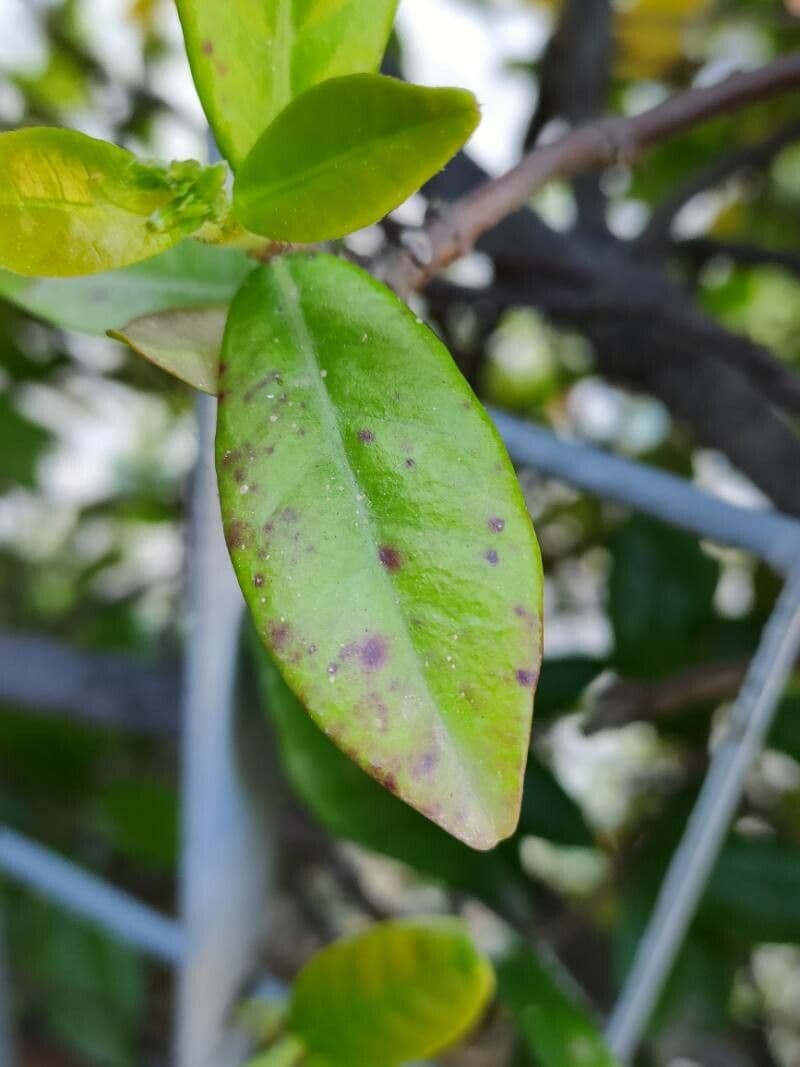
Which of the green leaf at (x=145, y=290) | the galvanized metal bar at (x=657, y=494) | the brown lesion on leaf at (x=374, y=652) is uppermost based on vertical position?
the green leaf at (x=145, y=290)

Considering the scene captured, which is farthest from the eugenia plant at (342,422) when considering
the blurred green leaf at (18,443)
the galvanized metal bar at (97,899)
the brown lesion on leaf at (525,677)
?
the blurred green leaf at (18,443)

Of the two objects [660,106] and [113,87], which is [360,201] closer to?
[660,106]

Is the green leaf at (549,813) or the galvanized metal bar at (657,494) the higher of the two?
the galvanized metal bar at (657,494)

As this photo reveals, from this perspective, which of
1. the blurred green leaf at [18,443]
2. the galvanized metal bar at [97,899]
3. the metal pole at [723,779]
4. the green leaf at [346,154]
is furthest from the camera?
the blurred green leaf at [18,443]

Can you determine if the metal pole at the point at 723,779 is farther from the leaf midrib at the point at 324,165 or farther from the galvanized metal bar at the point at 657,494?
the leaf midrib at the point at 324,165

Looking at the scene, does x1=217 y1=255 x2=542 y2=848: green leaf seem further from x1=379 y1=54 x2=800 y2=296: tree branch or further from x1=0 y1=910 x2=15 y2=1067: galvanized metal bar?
x1=0 y1=910 x2=15 y2=1067: galvanized metal bar

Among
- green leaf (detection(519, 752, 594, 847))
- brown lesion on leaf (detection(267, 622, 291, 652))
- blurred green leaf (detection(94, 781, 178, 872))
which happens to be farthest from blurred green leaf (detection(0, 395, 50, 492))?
brown lesion on leaf (detection(267, 622, 291, 652))

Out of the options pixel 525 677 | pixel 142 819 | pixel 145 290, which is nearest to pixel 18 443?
pixel 142 819
